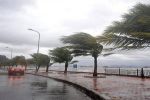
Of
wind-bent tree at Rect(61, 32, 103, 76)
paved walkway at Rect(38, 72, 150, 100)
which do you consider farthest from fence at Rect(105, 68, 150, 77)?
paved walkway at Rect(38, 72, 150, 100)

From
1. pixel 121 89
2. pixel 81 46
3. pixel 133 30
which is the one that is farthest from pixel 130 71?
pixel 133 30

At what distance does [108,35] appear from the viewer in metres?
11.9

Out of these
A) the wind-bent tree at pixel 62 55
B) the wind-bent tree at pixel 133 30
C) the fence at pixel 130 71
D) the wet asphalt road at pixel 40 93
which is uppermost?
the wind-bent tree at pixel 62 55

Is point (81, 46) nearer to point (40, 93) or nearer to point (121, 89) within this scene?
point (121, 89)

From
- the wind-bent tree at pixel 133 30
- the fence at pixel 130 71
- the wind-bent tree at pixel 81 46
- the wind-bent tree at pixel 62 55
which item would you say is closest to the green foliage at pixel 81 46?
the wind-bent tree at pixel 81 46

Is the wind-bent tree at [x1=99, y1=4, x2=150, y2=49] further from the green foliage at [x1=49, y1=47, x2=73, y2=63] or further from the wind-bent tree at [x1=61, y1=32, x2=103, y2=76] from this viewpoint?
the green foliage at [x1=49, y1=47, x2=73, y2=63]

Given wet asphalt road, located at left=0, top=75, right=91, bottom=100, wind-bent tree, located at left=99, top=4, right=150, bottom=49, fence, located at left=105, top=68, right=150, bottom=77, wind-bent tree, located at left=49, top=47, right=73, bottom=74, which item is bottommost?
wet asphalt road, located at left=0, top=75, right=91, bottom=100

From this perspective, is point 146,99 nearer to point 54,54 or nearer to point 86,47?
point 86,47

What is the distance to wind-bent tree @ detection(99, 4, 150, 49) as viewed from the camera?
38.1ft

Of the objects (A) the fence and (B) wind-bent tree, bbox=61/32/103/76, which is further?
(B) wind-bent tree, bbox=61/32/103/76

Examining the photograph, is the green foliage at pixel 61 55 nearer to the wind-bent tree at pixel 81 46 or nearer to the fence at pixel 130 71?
the fence at pixel 130 71

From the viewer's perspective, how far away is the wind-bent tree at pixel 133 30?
458 inches

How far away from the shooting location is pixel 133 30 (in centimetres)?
1260

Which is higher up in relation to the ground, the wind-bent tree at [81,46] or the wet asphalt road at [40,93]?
the wind-bent tree at [81,46]
